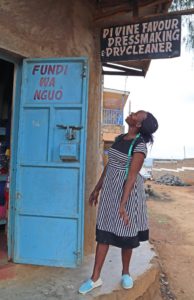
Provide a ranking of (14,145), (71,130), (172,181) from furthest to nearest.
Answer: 1. (172,181)
2. (14,145)
3. (71,130)

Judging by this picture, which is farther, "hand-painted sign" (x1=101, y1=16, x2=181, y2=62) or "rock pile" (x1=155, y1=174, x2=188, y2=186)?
"rock pile" (x1=155, y1=174, x2=188, y2=186)

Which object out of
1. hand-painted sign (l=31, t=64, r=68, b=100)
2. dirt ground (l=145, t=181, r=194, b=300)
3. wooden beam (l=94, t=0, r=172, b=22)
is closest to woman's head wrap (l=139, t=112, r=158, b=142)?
hand-painted sign (l=31, t=64, r=68, b=100)

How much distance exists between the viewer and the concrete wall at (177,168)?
33812mm

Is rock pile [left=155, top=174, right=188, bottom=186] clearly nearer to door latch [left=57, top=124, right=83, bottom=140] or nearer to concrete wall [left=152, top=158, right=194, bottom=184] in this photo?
A: concrete wall [left=152, top=158, right=194, bottom=184]

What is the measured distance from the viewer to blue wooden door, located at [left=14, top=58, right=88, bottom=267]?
439 centimetres

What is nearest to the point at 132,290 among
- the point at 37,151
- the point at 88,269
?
the point at 88,269

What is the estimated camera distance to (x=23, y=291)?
4.00 meters

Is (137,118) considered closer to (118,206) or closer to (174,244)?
(118,206)

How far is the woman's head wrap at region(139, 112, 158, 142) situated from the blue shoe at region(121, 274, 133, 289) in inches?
53.4

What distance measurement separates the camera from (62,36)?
4918 millimetres

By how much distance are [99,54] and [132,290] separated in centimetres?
292

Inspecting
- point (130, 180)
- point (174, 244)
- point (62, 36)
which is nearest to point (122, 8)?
point (62, 36)

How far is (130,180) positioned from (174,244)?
224 inches

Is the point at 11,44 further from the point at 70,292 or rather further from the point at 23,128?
the point at 70,292
